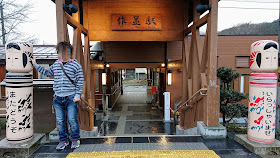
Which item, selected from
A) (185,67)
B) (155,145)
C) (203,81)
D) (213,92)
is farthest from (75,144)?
(185,67)

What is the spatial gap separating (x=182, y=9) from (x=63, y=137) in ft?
19.7

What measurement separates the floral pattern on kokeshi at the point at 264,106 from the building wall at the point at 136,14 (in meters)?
3.92

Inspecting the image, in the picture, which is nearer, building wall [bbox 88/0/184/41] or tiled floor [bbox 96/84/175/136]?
building wall [bbox 88/0/184/41]

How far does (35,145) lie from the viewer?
3.13 meters

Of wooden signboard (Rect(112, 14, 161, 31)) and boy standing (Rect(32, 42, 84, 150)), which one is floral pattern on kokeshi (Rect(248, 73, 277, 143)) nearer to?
boy standing (Rect(32, 42, 84, 150))

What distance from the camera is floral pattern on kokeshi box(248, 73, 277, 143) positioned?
300 centimetres

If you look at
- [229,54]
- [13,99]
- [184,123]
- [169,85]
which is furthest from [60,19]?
[229,54]

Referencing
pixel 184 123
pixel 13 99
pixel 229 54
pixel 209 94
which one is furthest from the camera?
pixel 229 54

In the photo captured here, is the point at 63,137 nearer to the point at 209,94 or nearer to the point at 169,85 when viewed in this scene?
the point at 209,94

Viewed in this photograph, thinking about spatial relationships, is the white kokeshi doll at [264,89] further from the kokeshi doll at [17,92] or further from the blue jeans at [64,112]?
the kokeshi doll at [17,92]

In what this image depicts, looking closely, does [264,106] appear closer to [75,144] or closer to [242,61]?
[75,144]

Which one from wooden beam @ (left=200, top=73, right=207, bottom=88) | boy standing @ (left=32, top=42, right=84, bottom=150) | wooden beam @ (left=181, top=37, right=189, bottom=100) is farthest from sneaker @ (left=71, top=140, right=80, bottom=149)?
wooden beam @ (left=181, top=37, right=189, bottom=100)

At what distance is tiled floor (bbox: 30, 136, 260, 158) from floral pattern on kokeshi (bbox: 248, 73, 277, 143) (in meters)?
0.44

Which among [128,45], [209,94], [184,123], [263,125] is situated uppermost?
[128,45]
